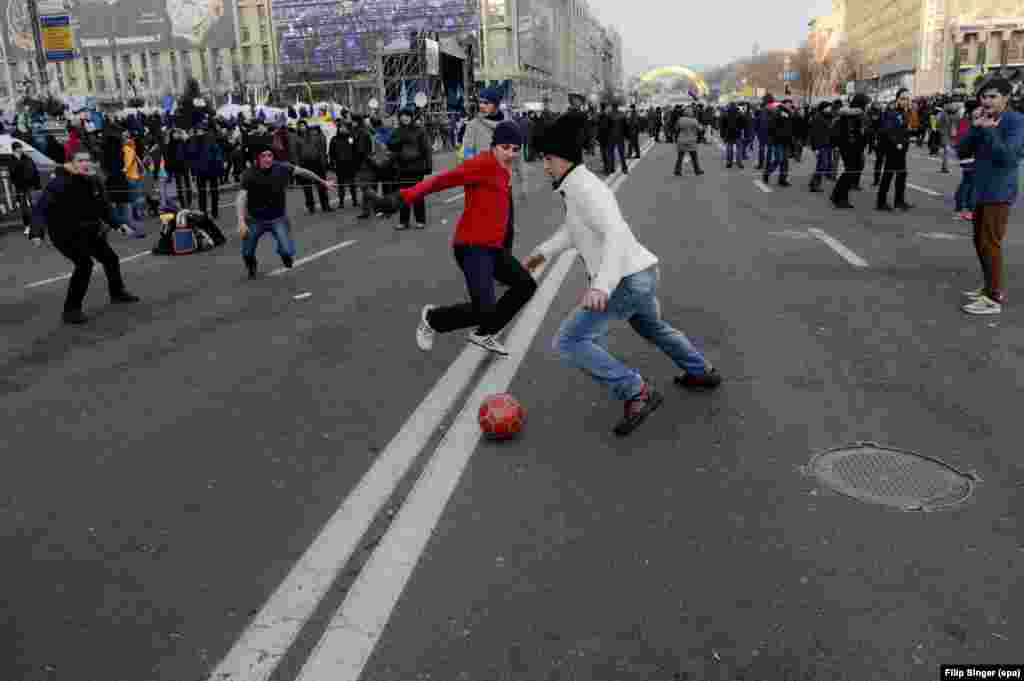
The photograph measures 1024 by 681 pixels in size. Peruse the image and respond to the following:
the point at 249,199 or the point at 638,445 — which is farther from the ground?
the point at 249,199

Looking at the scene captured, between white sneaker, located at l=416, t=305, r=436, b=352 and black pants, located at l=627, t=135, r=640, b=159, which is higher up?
black pants, located at l=627, t=135, r=640, b=159

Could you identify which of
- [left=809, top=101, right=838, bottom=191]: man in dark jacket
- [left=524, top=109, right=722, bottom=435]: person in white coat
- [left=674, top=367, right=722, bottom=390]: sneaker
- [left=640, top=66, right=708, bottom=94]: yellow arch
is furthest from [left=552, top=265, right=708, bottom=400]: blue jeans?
[left=640, top=66, right=708, bottom=94]: yellow arch

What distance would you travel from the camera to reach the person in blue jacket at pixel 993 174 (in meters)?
7.09

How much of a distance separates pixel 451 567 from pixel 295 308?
5.61 m

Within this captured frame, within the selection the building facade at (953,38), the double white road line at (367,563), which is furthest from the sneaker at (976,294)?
the building facade at (953,38)

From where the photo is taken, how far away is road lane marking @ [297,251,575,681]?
286cm

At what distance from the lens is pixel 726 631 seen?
2951 mm

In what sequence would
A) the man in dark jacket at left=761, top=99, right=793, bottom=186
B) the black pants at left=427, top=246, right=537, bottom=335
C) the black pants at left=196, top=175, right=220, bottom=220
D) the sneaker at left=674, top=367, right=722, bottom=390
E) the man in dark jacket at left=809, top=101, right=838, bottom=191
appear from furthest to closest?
the man in dark jacket at left=761, top=99, right=793, bottom=186 < the man in dark jacket at left=809, top=101, right=838, bottom=191 < the black pants at left=196, top=175, right=220, bottom=220 < the black pants at left=427, top=246, right=537, bottom=335 < the sneaker at left=674, top=367, right=722, bottom=390

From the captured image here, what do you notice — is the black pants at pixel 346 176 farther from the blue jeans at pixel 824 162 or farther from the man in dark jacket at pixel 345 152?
the blue jeans at pixel 824 162

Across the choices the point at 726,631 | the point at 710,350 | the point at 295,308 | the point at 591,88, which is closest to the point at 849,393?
the point at 710,350

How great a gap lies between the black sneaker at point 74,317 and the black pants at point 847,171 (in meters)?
11.8

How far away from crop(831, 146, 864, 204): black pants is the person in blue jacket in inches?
301

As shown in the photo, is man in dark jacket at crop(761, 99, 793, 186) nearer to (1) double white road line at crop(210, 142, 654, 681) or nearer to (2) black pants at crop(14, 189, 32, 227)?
(1) double white road line at crop(210, 142, 654, 681)

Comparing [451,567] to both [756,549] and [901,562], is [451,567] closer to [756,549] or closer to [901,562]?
[756,549]
